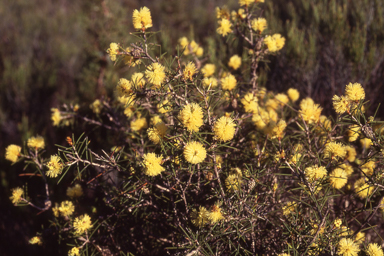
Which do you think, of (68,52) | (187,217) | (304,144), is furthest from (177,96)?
(68,52)

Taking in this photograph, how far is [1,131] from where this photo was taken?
148 inches

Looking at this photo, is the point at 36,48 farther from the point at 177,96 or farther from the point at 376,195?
the point at 376,195

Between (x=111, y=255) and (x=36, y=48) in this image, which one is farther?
(x=36, y=48)

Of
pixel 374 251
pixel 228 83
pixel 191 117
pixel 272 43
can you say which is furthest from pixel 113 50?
pixel 374 251

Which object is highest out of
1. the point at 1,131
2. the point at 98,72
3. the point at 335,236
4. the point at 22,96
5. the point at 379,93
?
the point at 335,236

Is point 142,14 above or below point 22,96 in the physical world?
above

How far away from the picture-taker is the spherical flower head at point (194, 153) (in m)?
0.89

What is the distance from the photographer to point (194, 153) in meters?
0.91

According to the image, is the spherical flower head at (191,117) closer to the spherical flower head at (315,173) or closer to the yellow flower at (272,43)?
the spherical flower head at (315,173)

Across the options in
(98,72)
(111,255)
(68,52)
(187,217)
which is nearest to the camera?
(187,217)

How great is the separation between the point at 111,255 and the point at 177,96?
32.9 inches

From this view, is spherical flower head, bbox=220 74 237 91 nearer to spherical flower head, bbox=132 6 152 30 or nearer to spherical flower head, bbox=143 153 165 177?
spherical flower head, bbox=132 6 152 30

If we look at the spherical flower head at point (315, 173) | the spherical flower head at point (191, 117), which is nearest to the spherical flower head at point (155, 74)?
the spherical flower head at point (191, 117)

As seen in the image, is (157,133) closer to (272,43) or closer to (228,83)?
(228,83)
